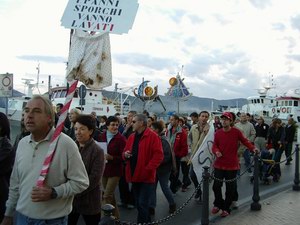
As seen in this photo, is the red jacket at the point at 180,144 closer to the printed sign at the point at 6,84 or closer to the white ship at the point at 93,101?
the printed sign at the point at 6,84

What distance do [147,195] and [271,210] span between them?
298cm

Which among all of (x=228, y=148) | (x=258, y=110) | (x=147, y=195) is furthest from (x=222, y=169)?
(x=258, y=110)

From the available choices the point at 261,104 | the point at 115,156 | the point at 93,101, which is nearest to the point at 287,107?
the point at 261,104

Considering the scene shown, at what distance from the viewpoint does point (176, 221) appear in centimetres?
646

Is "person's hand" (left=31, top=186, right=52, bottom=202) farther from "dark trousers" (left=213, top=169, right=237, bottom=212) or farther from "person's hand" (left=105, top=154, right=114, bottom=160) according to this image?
"dark trousers" (left=213, top=169, right=237, bottom=212)

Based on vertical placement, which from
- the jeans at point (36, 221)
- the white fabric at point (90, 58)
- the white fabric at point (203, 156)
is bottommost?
the jeans at point (36, 221)

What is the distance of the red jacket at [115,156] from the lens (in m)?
5.95

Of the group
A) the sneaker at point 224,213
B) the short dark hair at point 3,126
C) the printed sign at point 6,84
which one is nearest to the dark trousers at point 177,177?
the sneaker at point 224,213

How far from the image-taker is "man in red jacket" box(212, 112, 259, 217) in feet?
21.6

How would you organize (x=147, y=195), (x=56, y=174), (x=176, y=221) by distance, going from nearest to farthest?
(x=56, y=174) < (x=147, y=195) < (x=176, y=221)

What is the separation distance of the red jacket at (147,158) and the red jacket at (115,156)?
29 centimetres

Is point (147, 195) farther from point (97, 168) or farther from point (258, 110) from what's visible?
point (258, 110)

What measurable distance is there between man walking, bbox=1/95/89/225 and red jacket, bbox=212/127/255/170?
4.06m

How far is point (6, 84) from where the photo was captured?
451 inches
